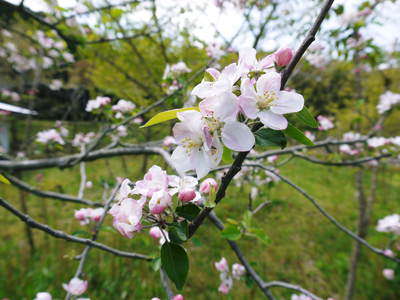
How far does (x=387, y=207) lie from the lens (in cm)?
426

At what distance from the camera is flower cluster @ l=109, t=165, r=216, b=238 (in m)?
0.48

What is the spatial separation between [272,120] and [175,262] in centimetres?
33

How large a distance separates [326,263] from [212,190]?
3.07 metres

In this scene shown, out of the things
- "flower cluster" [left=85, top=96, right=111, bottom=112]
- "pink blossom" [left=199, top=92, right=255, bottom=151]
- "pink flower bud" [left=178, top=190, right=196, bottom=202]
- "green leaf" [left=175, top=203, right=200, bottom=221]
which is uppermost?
"flower cluster" [left=85, top=96, right=111, bottom=112]

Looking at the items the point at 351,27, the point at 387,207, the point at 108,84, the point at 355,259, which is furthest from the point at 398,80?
the point at 108,84

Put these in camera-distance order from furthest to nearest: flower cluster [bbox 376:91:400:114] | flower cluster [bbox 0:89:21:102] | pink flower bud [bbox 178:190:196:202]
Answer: flower cluster [bbox 0:89:21:102]
flower cluster [bbox 376:91:400:114]
pink flower bud [bbox 178:190:196:202]

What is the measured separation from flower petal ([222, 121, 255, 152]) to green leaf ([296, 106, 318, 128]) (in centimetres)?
14

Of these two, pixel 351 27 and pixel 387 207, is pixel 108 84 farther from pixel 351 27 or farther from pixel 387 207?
pixel 387 207

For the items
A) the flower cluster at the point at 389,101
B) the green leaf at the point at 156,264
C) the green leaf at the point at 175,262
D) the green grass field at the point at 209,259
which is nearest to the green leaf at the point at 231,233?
the green leaf at the point at 156,264

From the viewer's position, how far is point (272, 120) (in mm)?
452

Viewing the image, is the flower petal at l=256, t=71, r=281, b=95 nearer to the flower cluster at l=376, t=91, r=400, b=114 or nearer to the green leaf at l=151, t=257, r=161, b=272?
the green leaf at l=151, t=257, r=161, b=272

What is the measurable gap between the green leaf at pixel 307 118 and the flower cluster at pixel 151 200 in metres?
0.23

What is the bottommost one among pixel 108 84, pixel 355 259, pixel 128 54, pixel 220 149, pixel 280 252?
pixel 280 252

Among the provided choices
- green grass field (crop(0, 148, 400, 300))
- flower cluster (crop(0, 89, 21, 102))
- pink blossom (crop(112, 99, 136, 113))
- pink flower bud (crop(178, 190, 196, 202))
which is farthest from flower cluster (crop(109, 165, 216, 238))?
flower cluster (crop(0, 89, 21, 102))
